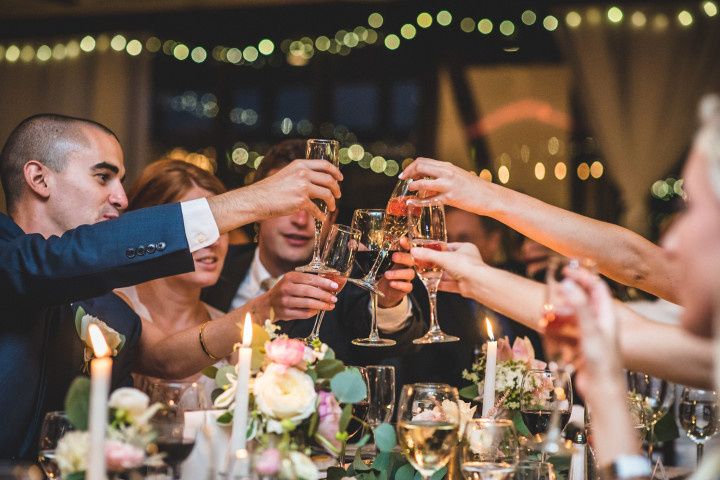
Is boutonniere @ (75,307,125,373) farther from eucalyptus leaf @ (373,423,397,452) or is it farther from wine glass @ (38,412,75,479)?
eucalyptus leaf @ (373,423,397,452)

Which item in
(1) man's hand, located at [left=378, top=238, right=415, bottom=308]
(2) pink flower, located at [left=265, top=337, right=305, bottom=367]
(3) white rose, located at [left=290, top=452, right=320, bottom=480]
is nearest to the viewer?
(3) white rose, located at [left=290, top=452, right=320, bottom=480]

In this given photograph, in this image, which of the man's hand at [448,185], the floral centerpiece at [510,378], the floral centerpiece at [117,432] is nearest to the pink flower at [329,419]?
the floral centerpiece at [117,432]

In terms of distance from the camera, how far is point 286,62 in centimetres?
721

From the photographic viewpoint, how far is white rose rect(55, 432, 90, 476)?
1.45m

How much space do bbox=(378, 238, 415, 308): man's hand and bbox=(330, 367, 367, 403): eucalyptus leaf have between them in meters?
0.69

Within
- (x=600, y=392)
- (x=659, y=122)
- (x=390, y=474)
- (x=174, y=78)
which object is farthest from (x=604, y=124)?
(x=600, y=392)

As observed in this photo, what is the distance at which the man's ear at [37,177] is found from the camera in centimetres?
264

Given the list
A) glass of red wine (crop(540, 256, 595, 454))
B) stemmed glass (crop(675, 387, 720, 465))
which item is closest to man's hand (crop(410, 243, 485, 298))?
glass of red wine (crop(540, 256, 595, 454))

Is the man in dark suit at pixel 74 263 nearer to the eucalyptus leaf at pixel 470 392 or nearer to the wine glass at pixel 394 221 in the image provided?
the wine glass at pixel 394 221

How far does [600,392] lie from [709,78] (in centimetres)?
598

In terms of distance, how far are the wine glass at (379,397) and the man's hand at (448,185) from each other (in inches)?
21.7

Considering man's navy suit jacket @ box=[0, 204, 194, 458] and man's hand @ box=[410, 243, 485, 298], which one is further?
man's navy suit jacket @ box=[0, 204, 194, 458]

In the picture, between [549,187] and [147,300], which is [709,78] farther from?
[147,300]

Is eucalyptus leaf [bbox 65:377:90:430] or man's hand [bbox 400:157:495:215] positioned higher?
man's hand [bbox 400:157:495:215]
